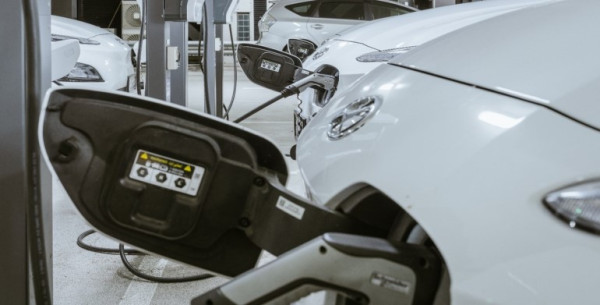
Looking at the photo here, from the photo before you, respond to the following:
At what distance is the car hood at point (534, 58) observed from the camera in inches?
39.6

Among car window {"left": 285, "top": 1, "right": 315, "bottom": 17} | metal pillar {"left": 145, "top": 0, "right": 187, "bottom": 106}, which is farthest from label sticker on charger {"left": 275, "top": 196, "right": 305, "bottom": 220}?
car window {"left": 285, "top": 1, "right": 315, "bottom": 17}

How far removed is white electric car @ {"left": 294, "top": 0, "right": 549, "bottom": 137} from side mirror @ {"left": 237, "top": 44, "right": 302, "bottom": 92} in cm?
98

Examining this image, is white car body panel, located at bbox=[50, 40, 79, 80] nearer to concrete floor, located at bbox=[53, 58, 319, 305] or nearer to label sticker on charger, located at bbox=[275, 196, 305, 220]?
concrete floor, located at bbox=[53, 58, 319, 305]

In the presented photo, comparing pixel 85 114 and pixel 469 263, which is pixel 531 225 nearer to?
pixel 469 263

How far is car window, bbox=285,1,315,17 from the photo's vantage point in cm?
1102

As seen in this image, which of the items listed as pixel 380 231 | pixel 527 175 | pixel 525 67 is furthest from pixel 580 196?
pixel 380 231

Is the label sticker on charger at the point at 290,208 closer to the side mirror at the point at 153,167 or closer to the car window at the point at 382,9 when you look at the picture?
the side mirror at the point at 153,167

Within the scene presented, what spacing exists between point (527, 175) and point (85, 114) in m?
0.78

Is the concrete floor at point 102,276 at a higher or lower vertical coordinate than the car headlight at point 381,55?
lower

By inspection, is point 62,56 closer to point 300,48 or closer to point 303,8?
point 300,48

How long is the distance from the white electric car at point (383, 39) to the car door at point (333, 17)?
723 cm

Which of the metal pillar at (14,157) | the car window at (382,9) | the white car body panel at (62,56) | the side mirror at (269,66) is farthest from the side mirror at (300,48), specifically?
the car window at (382,9)

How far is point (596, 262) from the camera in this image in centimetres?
89

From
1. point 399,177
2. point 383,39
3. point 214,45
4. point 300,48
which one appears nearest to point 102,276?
point 383,39
